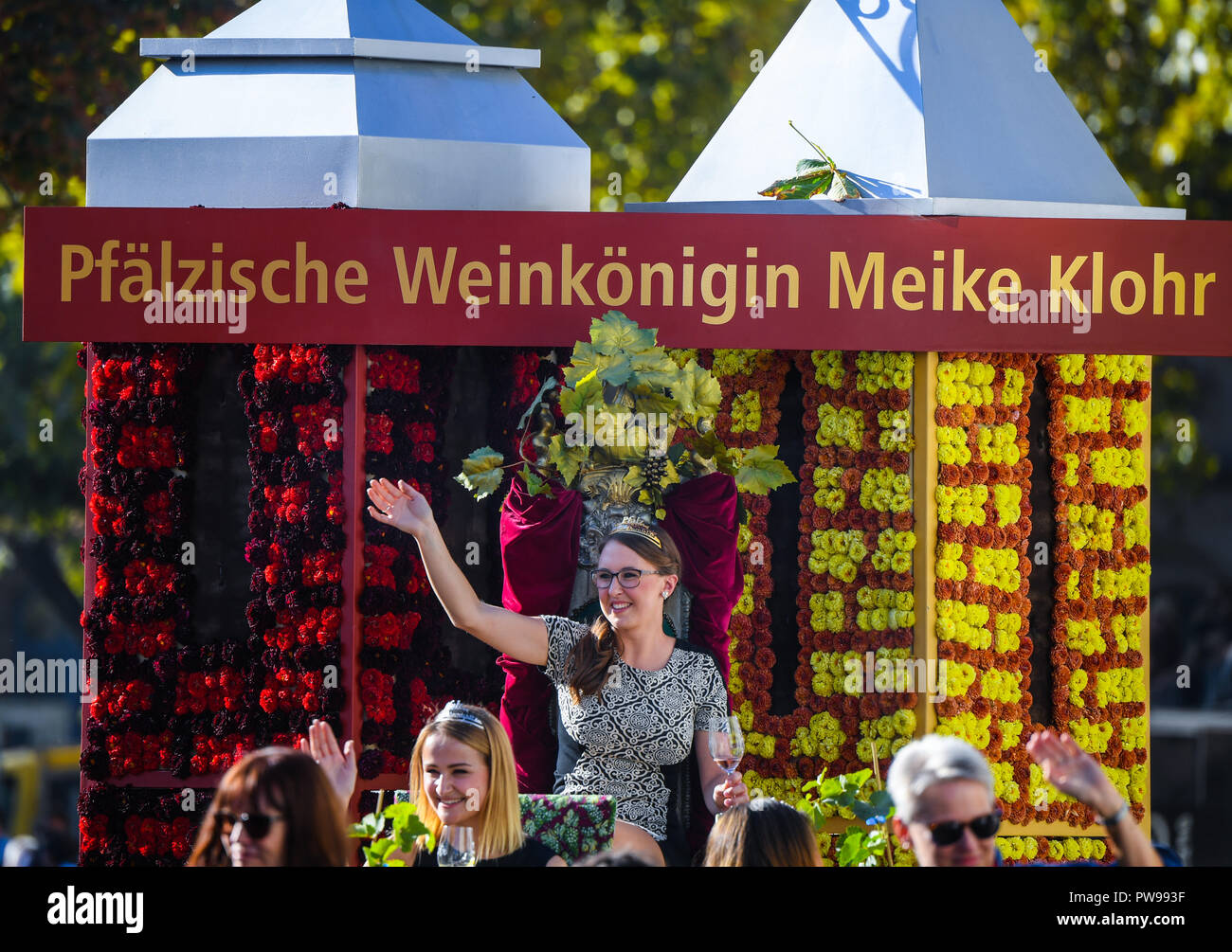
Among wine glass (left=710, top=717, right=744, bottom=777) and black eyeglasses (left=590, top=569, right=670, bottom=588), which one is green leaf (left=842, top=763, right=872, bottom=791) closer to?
wine glass (left=710, top=717, right=744, bottom=777)

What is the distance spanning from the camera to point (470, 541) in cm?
946

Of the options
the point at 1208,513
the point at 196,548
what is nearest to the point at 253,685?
the point at 196,548

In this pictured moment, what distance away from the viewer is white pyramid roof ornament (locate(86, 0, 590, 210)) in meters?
9.39

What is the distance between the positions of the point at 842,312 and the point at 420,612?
9.13 feet

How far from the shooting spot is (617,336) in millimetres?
8383

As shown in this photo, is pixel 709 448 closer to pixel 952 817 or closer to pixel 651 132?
pixel 952 817

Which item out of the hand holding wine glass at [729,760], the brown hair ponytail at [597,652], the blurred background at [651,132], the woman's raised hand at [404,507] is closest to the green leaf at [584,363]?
the brown hair ponytail at [597,652]

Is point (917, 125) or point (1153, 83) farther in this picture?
point (1153, 83)

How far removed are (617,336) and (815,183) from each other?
2.04 meters

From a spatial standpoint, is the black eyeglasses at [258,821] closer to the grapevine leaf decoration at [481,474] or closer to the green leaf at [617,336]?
the grapevine leaf decoration at [481,474]

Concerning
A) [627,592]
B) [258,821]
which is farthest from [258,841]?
[627,592]

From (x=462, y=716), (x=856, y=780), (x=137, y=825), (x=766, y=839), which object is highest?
(x=462, y=716)

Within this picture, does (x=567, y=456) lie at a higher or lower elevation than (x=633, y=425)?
lower

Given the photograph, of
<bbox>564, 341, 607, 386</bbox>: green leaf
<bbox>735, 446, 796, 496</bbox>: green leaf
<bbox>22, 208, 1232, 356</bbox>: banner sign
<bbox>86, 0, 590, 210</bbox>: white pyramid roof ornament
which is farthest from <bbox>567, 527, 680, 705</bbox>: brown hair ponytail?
<bbox>86, 0, 590, 210</bbox>: white pyramid roof ornament
